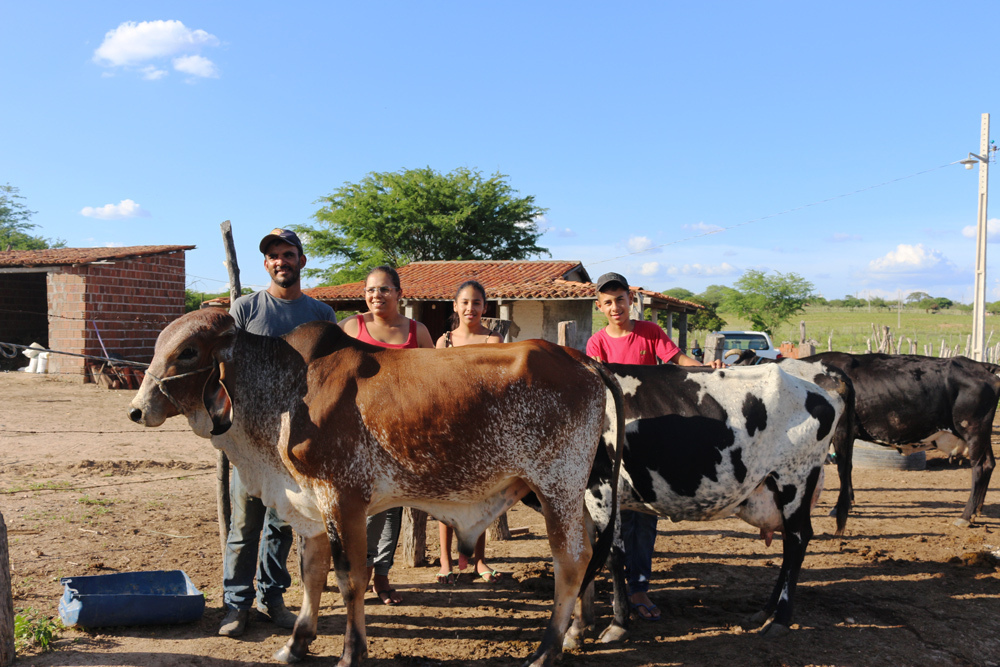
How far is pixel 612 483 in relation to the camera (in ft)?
12.1

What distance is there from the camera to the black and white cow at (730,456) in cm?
394

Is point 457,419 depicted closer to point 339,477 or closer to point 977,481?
point 339,477

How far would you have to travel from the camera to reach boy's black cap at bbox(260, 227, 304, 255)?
12.6 feet

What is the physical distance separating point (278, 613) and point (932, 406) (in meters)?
6.46

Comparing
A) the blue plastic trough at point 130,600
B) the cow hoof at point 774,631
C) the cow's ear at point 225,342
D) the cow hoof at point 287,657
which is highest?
the cow's ear at point 225,342

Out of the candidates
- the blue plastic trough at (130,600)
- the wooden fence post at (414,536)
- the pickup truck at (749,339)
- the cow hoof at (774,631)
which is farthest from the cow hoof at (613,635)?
the pickup truck at (749,339)

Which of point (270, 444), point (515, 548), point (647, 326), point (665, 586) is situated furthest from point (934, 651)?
point (270, 444)

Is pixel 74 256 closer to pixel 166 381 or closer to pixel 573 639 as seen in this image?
pixel 166 381

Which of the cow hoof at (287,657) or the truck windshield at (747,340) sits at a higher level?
the truck windshield at (747,340)

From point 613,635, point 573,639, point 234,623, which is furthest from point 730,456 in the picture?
point 234,623

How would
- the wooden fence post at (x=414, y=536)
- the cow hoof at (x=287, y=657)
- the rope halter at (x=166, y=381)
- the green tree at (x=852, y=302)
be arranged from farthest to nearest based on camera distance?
the green tree at (x=852, y=302)
the wooden fence post at (x=414, y=536)
the cow hoof at (x=287, y=657)
the rope halter at (x=166, y=381)

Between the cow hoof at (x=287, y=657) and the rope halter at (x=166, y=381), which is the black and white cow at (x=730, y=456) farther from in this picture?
the rope halter at (x=166, y=381)

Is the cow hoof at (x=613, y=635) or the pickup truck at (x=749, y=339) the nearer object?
the cow hoof at (x=613, y=635)

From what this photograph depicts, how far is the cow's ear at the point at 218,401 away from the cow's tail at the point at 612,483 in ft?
5.95
